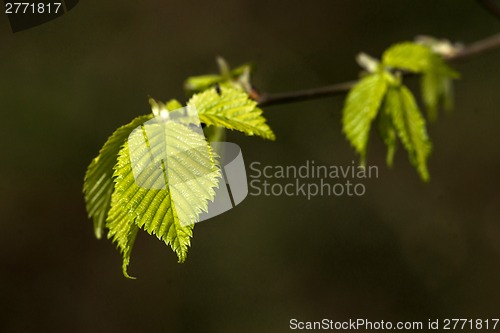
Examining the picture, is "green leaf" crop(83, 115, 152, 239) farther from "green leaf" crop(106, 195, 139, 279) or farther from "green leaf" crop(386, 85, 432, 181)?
"green leaf" crop(386, 85, 432, 181)

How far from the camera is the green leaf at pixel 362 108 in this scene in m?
0.94

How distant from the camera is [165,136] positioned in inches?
30.5

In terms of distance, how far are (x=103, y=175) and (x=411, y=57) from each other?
526 mm

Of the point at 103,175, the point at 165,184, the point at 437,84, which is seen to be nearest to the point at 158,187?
the point at 165,184

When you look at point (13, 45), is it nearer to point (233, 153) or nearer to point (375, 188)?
point (375, 188)

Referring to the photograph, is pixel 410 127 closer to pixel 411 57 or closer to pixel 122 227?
pixel 411 57

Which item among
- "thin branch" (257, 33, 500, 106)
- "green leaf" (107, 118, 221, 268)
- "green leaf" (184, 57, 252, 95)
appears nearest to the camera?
"green leaf" (107, 118, 221, 268)

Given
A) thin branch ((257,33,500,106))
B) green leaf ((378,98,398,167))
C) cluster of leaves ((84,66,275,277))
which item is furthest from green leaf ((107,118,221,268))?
green leaf ((378,98,398,167))

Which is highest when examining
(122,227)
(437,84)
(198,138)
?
(437,84)

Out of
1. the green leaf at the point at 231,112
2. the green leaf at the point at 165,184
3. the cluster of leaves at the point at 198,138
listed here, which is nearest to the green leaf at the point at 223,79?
the cluster of leaves at the point at 198,138

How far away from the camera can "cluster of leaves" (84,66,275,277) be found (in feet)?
2.22

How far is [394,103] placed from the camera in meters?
0.98

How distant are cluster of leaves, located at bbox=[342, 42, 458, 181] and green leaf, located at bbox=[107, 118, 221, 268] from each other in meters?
0.30

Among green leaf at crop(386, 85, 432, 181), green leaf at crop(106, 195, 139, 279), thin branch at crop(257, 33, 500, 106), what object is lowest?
green leaf at crop(106, 195, 139, 279)
